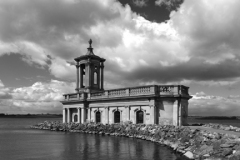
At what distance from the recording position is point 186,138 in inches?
790

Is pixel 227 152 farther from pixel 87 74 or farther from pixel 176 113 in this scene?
pixel 87 74

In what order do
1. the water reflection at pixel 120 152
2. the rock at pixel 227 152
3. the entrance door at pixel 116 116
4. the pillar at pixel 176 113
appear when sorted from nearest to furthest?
the rock at pixel 227 152 → the water reflection at pixel 120 152 → the pillar at pixel 176 113 → the entrance door at pixel 116 116

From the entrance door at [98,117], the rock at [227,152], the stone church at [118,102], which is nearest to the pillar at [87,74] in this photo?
the stone church at [118,102]

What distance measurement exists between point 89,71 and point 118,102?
33.1ft

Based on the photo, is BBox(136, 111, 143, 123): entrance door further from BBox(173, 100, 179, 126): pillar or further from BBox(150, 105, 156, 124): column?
BBox(173, 100, 179, 126): pillar

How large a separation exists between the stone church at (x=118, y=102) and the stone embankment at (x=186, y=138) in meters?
2.17

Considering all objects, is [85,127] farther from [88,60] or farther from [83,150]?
[83,150]

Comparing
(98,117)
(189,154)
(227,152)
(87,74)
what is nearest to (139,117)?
(98,117)

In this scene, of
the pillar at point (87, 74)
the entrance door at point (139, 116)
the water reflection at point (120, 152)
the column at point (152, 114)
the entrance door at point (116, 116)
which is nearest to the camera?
the water reflection at point (120, 152)

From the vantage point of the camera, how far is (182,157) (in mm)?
16766

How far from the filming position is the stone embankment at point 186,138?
1523 cm

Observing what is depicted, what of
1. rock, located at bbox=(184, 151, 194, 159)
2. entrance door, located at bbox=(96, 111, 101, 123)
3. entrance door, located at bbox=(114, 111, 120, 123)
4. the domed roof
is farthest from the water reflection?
the domed roof

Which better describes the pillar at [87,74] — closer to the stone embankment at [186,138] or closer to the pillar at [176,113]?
the stone embankment at [186,138]

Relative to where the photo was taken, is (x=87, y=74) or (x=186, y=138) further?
(x=87, y=74)
